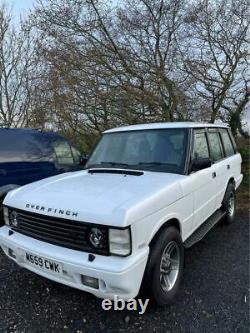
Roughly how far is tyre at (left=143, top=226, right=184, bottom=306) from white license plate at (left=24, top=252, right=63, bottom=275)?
791mm

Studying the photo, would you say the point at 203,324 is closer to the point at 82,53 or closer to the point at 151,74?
the point at 151,74

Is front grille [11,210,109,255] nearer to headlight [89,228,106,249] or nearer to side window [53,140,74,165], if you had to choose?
headlight [89,228,106,249]

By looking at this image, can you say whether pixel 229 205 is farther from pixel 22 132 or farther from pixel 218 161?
pixel 22 132

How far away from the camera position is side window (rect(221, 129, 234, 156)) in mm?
5234

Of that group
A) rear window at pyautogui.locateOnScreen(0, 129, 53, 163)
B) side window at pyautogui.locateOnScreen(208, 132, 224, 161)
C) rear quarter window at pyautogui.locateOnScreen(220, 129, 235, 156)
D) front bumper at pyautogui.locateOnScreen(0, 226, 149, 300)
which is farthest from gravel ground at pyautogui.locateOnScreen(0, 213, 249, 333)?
rear quarter window at pyautogui.locateOnScreen(220, 129, 235, 156)

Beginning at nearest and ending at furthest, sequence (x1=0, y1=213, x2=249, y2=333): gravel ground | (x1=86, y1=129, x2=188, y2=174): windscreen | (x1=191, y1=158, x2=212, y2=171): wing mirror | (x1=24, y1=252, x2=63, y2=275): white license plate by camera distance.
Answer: (x1=24, y1=252, x2=63, y2=275): white license plate, (x1=0, y1=213, x2=249, y2=333): gravel ground, (x1=191, y1=158, x2=212, y2=171): wing mirror, (x1=86, y1=129, x2=188, y2=174): windscreen

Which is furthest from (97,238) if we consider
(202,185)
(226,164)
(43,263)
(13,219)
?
(226,164)

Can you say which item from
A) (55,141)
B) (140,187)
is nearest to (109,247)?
(140,187)

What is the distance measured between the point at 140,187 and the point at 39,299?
1639 millimetres

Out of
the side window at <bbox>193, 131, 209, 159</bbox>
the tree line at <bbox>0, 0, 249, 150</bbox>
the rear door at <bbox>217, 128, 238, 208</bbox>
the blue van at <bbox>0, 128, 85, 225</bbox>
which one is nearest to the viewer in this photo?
the side window at <bbox>193, 131, 209, 159</bbox>

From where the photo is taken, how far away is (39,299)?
3059mm

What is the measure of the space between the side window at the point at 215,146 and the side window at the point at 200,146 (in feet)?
0.91

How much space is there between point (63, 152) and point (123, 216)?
3953 mm

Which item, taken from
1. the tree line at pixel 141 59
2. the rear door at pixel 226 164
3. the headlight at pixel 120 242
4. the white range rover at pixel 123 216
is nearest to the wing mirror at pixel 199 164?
the white range rover at pixel 123 216
